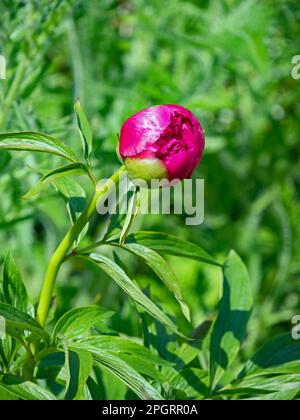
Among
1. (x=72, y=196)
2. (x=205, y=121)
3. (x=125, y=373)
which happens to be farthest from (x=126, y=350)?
(x=205, y=121)

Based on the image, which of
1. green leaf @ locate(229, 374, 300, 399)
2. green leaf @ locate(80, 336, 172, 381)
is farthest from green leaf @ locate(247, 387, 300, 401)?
green leaf @ locate(80, 336, 172, 381)

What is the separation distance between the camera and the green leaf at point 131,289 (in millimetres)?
622

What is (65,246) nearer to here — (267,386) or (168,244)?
(168,244)

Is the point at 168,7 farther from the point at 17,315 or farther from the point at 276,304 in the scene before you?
the point at 17,315

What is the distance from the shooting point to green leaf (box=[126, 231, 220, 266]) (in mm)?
685

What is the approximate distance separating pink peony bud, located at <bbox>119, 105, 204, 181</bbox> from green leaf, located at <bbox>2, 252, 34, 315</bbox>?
0.15 metres

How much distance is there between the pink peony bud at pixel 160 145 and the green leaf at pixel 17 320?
0.14 m

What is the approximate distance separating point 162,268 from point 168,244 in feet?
0.15

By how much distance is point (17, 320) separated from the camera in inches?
24.4

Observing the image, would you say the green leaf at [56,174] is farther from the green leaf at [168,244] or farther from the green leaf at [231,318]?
the green leaf at [231,318]

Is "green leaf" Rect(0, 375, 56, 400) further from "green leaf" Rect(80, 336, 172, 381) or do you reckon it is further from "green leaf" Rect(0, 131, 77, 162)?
"green leaf" Rect(0, 131, 77, 162)

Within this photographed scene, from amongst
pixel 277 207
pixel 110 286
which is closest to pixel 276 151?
pixel 277 207

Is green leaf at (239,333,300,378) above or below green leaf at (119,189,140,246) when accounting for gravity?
below

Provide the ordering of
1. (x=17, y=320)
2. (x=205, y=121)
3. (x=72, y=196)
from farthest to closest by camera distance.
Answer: (x=205, y=121) < (x=72, y=196) < (x=17, y=320)
